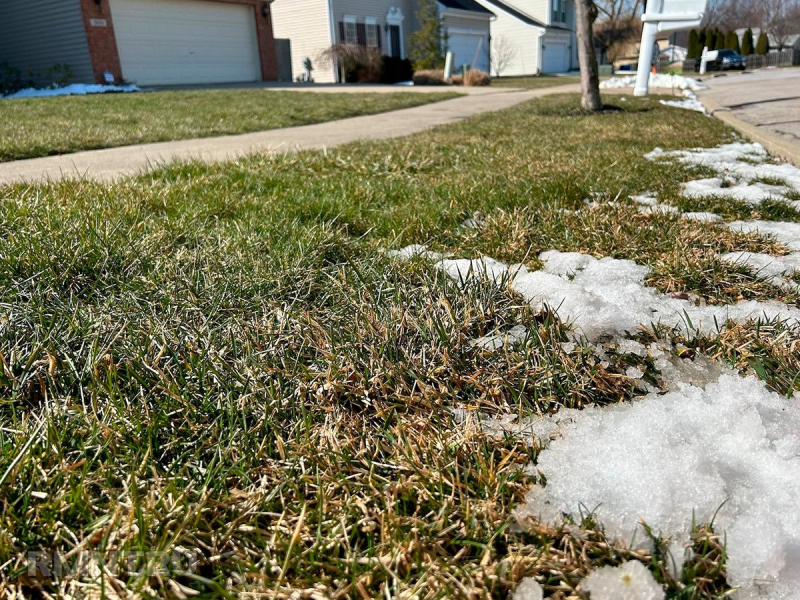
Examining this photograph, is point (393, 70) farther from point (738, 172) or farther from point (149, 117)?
point (738, 172)

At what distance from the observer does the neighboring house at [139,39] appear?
18.3 meters

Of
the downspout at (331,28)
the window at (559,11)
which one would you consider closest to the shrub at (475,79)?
the downspout at (331,28)

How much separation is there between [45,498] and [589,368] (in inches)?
52.1

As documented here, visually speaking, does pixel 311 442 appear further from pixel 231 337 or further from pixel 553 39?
pixel 553 39

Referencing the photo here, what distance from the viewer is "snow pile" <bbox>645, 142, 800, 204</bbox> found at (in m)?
3.46

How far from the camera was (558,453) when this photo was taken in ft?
4.20

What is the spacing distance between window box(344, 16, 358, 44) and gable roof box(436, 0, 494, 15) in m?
5.37

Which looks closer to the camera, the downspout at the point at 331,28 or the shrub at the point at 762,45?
the downspout at the point at 331,28

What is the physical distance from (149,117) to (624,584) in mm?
9089

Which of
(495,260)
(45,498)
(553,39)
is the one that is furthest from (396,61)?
(45,498)

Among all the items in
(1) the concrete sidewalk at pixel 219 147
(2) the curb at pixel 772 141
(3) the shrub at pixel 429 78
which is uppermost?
(3) the shrub at pixel 429 78

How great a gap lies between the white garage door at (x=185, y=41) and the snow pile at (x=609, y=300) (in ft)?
68.1

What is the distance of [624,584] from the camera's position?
3.16ft

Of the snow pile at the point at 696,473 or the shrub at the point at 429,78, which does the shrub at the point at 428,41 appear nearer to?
the shrub at the point at 429,78
